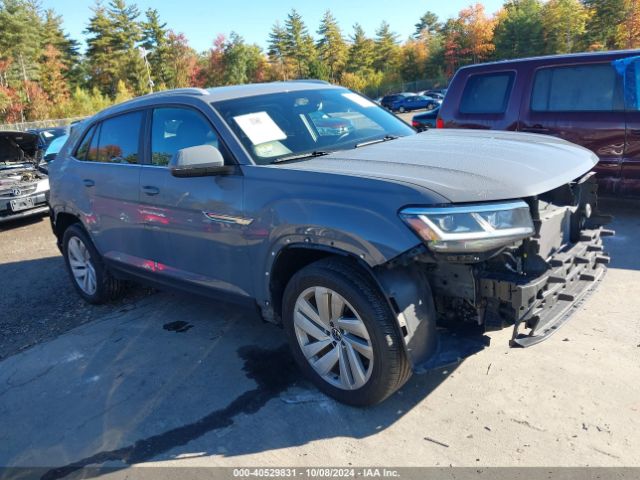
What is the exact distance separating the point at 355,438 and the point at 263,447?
486mm

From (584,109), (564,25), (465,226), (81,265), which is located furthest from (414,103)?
(465,226)

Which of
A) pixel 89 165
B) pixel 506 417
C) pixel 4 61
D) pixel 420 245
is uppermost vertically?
pixel 4 61

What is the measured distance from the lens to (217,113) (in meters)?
3.52

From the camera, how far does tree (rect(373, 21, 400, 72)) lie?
8400cm

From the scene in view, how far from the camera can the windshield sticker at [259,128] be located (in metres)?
3.46

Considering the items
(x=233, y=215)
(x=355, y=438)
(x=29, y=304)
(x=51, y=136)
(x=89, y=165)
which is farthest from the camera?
(x=51, y=136)

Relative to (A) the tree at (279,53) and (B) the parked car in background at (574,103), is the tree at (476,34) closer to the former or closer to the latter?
(A) the tree at (279,53)

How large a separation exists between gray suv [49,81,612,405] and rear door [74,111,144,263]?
2cm

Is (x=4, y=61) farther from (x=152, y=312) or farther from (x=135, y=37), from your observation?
(x=152, y=312)

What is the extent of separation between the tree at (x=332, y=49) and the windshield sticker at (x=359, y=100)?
82.8 m

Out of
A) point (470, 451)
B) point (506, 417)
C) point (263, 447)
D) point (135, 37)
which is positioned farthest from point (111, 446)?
A: point (135, 37)

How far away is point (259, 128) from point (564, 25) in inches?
2688

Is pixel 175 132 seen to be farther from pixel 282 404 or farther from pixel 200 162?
pixel 282 404

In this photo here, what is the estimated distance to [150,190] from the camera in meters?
3.91
